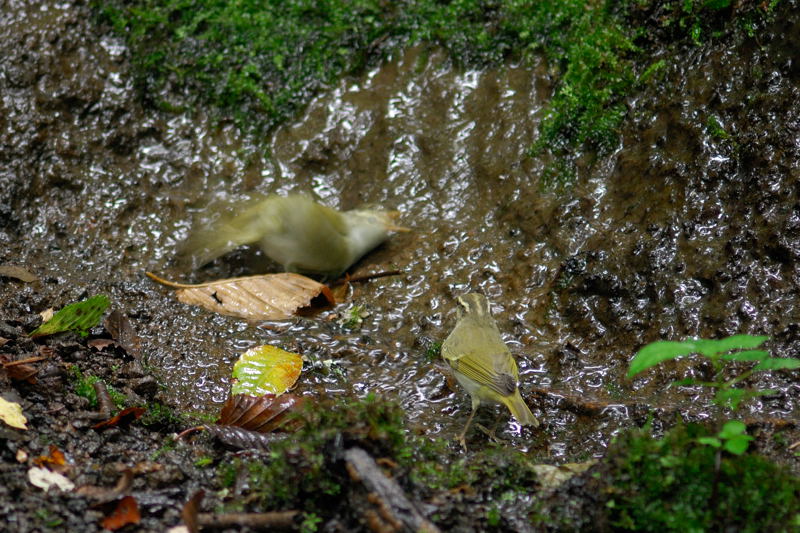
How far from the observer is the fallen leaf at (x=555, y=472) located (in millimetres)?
2787

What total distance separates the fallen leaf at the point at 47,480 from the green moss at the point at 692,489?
1905 millimetres

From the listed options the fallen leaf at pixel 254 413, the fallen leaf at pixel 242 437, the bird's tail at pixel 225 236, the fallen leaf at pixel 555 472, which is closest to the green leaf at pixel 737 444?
the fallen leaf at pixel 555 472

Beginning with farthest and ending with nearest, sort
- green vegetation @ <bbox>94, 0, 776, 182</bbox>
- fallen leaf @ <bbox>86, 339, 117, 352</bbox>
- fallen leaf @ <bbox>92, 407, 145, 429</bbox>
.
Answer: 1. green vegetation @ <bbox>94, 0, 776, 182</bbox>
2. fallen leaf @ <bbox>86, 339, 117, 352</bbox>
3. fallen leaf @ <bbox>92, 407, 145, 429</bbox>

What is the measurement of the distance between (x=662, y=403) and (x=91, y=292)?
3501mm

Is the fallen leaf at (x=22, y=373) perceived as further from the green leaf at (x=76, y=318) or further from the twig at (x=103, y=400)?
the green leaf at (x=76, y=318)

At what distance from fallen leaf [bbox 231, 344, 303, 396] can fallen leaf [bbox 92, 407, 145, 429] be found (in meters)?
0.67

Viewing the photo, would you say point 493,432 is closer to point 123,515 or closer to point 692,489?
point 692,489

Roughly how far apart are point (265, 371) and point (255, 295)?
39.2 inches

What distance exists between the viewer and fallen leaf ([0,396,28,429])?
2.84 metres

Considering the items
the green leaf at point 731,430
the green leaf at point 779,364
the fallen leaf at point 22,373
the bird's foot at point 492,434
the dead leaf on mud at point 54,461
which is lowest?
the dead leaf on mud at point 54,461

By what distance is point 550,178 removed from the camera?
4973 millimetres

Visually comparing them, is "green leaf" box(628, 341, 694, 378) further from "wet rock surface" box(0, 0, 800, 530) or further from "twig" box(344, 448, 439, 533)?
"wet rock surface" box(0, 0, 800, 530)

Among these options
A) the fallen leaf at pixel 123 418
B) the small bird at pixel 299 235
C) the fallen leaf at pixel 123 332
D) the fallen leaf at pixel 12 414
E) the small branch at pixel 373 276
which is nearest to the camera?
the fallen leaf at pixel 12 414

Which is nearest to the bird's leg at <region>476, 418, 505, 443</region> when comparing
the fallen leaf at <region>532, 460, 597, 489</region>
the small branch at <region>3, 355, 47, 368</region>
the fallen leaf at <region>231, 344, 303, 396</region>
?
the fallen leaf at <region>532, 460, 597, 489</region>
